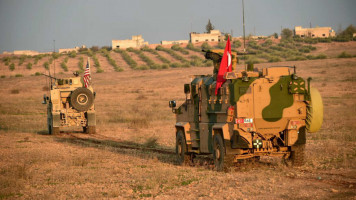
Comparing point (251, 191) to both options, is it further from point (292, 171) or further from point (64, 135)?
point (64, 135)

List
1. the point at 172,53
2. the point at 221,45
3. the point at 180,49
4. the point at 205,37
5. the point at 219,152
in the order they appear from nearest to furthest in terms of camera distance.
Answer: the point at 219,152, the point at 172,53, the point at 221,45, the point at 180,49, the point at 205,37

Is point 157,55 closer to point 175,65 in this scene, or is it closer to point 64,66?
point 175,65

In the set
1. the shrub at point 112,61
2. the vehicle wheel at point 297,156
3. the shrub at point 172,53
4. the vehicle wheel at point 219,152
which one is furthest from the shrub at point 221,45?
the vehicle wheel at point 219,152

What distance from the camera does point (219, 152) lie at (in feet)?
43.8

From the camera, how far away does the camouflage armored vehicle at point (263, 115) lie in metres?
12.5

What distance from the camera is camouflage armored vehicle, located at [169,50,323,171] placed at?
12.5 meters

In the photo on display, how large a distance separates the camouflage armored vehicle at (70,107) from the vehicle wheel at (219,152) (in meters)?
15.8

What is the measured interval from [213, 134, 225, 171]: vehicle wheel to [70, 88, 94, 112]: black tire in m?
15.8

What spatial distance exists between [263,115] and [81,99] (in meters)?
17.2

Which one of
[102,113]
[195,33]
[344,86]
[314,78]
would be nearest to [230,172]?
[102,113]

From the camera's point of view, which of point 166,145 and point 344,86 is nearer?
point 166,145

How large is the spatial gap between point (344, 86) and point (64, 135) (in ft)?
84.8

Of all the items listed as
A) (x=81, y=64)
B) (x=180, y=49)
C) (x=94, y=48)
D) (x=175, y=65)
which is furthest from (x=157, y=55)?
(x=94, y=48)

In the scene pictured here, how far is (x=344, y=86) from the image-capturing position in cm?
4569
